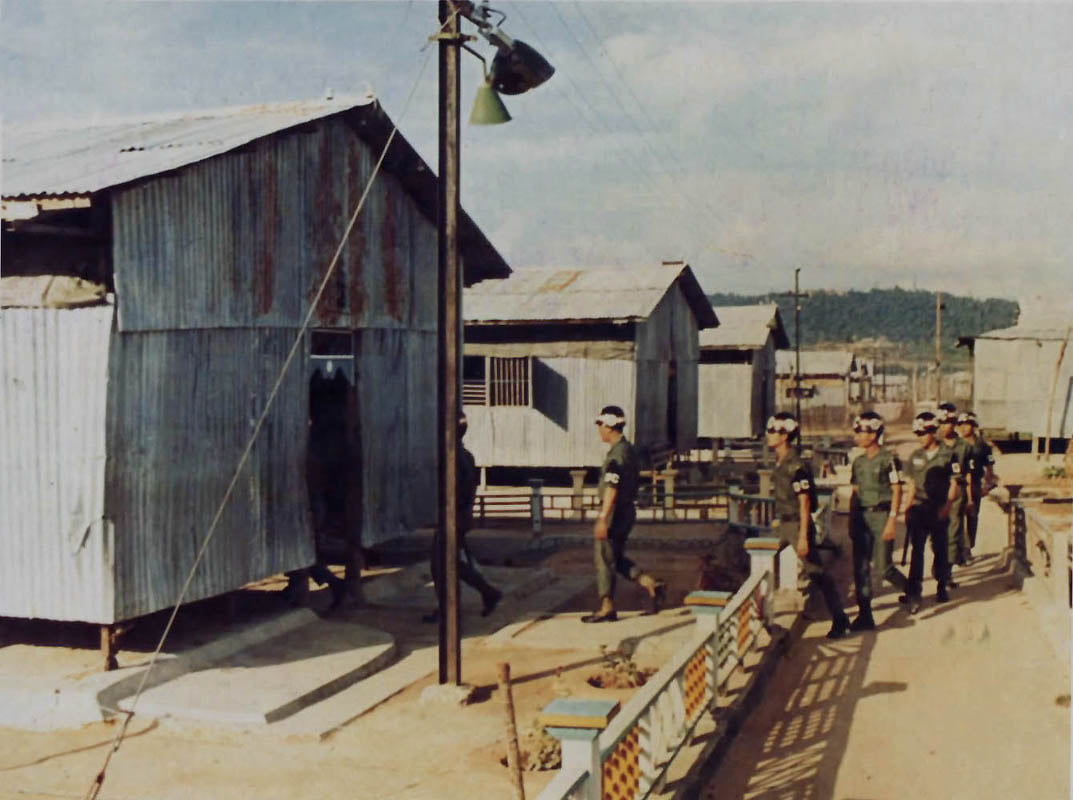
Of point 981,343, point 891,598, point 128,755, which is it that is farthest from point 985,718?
point 981,343

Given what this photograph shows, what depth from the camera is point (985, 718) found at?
8477 mm

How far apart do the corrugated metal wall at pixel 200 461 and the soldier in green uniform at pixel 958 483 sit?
8.02m

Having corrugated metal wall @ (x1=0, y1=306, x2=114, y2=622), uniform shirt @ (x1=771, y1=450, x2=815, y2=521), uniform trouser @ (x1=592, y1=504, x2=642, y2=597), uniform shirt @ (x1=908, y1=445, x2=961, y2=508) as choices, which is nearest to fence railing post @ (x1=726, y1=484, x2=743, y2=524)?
uniform shirt @ (x1=908, y1=445, x2=961, y2=508)

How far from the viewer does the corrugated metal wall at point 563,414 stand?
23.5 metres

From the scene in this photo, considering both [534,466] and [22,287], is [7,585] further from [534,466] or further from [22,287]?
[534,466]

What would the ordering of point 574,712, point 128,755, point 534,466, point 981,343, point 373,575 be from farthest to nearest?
1. point 981,343
2. point 534,466
3. point 373,575
4. point 128,755
5. point 574,712

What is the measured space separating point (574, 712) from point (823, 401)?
151 feet

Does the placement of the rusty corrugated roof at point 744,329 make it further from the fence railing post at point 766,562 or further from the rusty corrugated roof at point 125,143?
the rusty corrugated roof at point 125,143

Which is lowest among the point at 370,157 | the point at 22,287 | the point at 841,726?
the point at 841,726

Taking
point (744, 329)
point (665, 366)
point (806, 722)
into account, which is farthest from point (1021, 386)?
point (806, 722)

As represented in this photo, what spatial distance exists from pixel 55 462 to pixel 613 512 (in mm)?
5055

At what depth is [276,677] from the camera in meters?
8.80

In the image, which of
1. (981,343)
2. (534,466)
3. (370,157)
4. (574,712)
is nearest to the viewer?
(574,712)

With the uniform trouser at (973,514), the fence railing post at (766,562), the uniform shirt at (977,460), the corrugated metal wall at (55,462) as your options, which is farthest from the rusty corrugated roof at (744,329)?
the corrugated metal wall at (55,462)
